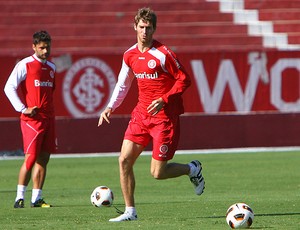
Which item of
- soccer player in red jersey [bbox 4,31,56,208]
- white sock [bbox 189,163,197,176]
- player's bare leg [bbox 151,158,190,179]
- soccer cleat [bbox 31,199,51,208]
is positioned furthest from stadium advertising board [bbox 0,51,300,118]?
player's bare leg [bbox 151,158,190,179]

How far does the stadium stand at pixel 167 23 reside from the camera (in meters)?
27.9

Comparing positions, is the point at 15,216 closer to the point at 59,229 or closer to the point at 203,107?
the point at 59,229

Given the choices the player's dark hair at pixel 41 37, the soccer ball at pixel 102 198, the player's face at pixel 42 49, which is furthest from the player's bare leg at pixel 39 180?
the player's dark hair at pixel 41 37

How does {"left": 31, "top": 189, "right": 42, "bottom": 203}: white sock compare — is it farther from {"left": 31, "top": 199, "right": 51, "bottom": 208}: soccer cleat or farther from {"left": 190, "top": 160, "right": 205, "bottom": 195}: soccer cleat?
{"left": 190, "top": 160, "right": 205, "bottom": 195}: soccer cleat

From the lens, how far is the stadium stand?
27891mm

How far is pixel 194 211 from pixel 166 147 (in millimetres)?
1123

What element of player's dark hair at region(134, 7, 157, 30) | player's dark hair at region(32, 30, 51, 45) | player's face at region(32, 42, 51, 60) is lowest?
player's face at region(32, 42, 51, 60)

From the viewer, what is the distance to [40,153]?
42.6 ft

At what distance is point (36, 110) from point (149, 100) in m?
2.46

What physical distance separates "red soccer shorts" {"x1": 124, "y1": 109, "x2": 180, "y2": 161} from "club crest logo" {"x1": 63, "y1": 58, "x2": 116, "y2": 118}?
1330 cm

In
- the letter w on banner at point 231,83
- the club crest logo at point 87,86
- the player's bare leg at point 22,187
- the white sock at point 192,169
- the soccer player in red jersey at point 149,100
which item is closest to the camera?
the soccer player in red jersey at point 149,100

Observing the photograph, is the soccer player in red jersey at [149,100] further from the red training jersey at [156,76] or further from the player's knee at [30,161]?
the player's knee at [30,161]

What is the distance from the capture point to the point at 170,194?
1434cm

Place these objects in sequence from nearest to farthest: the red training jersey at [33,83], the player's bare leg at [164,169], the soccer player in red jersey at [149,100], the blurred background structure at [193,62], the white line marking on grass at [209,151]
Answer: the soccer player in red jersey at [149,100], the player's bare leg at [164,169], the red training jersey at [33,83], the white line marking on grass at [209,151], the blurred background structure at [193,62]
